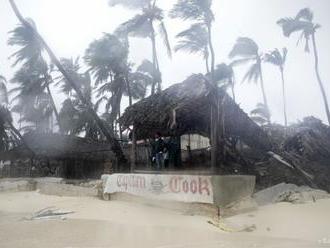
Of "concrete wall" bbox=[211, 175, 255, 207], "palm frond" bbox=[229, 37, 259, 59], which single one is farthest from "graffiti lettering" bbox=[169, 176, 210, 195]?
"palm frond" bbox=[229, 37, 259, 59]

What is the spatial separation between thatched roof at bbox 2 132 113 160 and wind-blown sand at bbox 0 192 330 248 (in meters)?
14.7

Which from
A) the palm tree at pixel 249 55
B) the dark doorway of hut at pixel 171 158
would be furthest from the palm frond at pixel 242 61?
the dark doorway of hut at pixel 171 158

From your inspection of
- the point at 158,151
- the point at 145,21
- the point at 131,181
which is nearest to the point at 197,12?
the point at 145,21

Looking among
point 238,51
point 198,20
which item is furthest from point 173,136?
point 238,51

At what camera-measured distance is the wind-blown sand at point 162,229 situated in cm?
900

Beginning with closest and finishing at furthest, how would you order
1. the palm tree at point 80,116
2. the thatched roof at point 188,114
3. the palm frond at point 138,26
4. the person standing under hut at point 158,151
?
the thatched roof at point 188,114
the person standing under hut at point 158,151
the palm frond at point 138,26
the palm tree at point 80,116

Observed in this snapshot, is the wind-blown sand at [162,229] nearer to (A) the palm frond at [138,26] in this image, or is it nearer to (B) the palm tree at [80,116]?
(A) the palm frond at [138,26]

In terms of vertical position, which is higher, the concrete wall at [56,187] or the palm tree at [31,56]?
the palm tree at [31,56]

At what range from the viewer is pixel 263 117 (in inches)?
2015

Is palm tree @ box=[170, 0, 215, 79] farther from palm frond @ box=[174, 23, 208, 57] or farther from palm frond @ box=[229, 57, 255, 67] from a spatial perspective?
palm frond @ box=[229, 57, 255, 67]

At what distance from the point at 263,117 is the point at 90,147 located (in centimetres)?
2750

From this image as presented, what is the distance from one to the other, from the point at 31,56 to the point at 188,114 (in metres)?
24.4

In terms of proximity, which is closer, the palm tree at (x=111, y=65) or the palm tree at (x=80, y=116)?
the palm tree at (x=111, y=65)

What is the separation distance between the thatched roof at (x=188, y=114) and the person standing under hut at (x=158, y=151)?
0.45m
